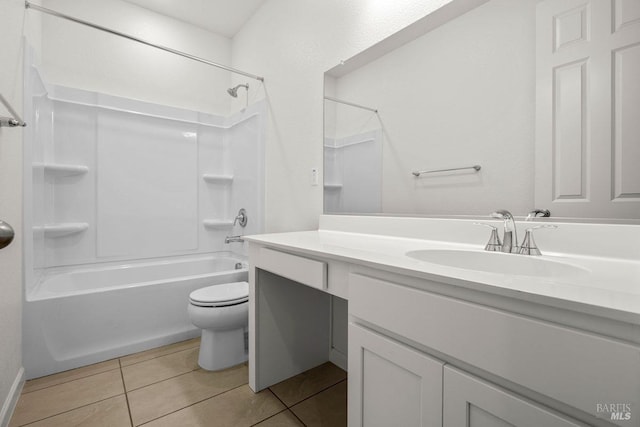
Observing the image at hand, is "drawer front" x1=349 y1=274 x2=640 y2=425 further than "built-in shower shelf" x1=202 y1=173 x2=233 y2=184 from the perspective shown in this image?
No

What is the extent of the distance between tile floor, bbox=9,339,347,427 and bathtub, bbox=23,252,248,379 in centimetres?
10

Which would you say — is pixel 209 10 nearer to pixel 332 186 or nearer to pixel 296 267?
pixel 332 186

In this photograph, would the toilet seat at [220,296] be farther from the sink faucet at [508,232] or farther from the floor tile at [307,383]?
the sink faucet at [508,232]

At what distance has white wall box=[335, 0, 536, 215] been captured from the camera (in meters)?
1.02

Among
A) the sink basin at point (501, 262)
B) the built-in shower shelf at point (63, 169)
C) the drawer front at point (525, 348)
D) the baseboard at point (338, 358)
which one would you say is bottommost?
the baseboard at point (338, 358)

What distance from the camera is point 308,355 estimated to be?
168cm

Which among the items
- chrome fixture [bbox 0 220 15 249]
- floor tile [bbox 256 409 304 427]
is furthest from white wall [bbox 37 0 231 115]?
floor tile [bbox 256 409 304 427]

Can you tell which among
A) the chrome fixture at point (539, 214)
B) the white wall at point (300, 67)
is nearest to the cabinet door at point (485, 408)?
the chrome fixture at point (539, 214)

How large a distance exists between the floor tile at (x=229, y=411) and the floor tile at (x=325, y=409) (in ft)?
0.35

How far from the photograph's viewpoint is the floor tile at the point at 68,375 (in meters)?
1.51

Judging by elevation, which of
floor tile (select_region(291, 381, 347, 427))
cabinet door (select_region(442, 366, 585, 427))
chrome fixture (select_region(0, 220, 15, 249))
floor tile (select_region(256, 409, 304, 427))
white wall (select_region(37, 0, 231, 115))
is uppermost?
white wall (select_region(37, 0, 231, 115))

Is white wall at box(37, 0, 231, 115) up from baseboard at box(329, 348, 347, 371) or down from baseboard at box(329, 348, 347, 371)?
up

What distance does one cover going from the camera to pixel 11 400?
51.7 inches

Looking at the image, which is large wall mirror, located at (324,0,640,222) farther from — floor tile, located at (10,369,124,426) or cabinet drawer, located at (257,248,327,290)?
floor tile, located at (10,369,124,426)
